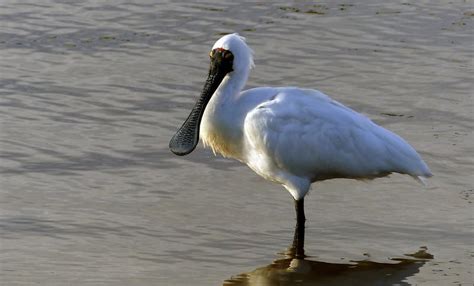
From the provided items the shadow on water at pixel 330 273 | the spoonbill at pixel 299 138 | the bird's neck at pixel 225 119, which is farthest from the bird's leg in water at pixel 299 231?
the bird's neck at pixel 225 119

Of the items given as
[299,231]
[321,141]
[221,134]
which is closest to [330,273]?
[299,231]

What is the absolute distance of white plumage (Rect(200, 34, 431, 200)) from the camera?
973cm

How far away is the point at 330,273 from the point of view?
916 cm

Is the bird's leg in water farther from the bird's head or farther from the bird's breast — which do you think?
the bird's head

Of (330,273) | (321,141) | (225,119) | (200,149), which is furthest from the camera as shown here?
(200,149)

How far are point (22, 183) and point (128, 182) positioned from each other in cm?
93

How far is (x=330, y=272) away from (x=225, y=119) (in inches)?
63.3

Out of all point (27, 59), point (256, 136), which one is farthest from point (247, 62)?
point (27, 59)

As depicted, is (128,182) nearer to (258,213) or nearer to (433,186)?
(258,213)

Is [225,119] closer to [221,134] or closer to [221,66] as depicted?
[221,134]

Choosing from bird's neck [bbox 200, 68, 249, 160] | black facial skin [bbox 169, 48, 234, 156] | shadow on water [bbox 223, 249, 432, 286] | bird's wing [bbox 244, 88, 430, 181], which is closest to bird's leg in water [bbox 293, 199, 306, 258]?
shadow on water [bbox 223, 249, 432, 286]

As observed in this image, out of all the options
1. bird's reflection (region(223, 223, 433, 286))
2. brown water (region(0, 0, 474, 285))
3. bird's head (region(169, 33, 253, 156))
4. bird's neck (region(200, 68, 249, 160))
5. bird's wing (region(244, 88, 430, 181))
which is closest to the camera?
bird's reflection (region(223, 223, 433, 286))

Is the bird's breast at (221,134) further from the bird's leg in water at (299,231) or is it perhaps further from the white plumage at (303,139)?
the bird's leg in water at (299,231)

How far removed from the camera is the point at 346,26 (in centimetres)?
1548
